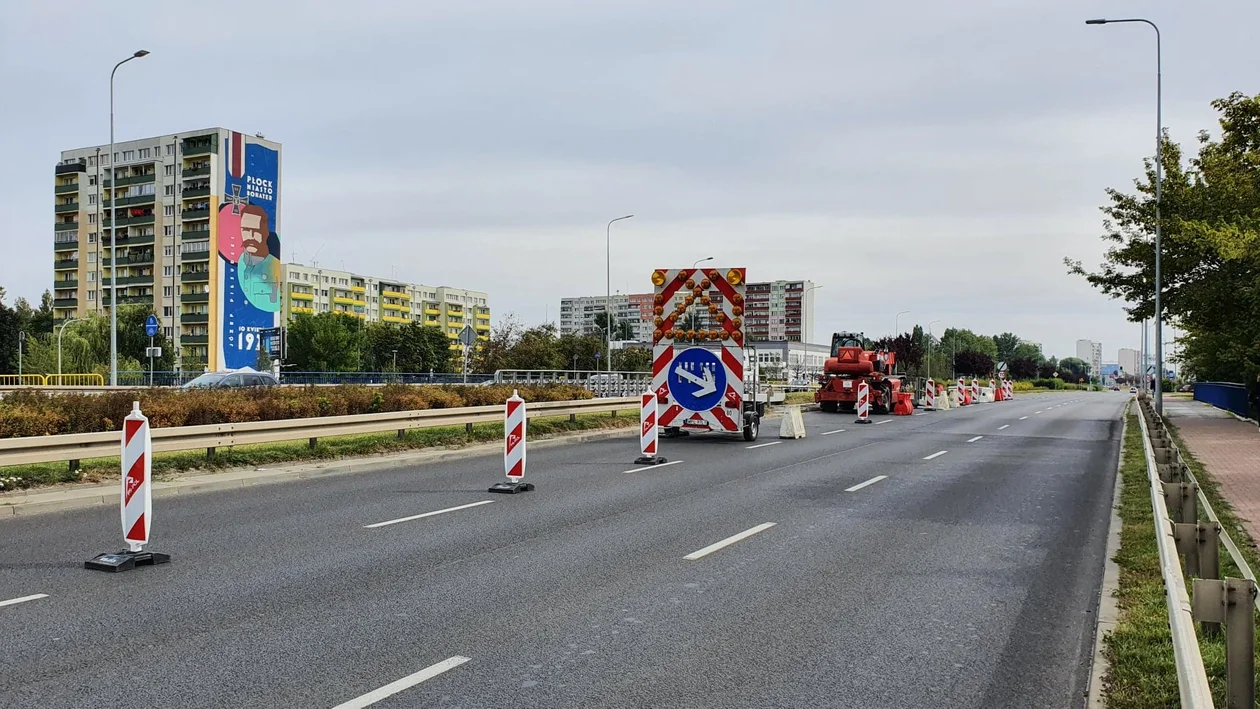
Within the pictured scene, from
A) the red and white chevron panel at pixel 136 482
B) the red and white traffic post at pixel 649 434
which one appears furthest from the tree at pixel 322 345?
the red and white chevron panel at pixel 136 482

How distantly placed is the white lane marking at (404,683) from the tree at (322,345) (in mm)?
99790

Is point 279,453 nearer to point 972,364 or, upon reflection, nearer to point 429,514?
point 429,514

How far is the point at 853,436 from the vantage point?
2355 cm

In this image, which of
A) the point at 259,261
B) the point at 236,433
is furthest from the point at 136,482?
the point at 259,261

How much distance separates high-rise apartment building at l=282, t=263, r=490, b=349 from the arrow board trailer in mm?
100204

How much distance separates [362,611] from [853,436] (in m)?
18.8

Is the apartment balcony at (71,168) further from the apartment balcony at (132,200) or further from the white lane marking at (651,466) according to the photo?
the white lane marking at (651,466)

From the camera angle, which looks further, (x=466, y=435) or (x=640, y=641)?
(x=466, y=435)

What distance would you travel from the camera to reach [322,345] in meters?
103

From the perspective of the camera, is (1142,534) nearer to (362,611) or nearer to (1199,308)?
(362,611)

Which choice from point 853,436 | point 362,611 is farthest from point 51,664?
point 853,436

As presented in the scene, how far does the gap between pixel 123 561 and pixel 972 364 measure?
105 metres

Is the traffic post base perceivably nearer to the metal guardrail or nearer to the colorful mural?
the metal guardrail

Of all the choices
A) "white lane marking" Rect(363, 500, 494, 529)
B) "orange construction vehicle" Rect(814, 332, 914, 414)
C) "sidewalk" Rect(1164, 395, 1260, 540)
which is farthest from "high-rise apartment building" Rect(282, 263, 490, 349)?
"white lane marking" Rect(363, 500, 494, 529)
